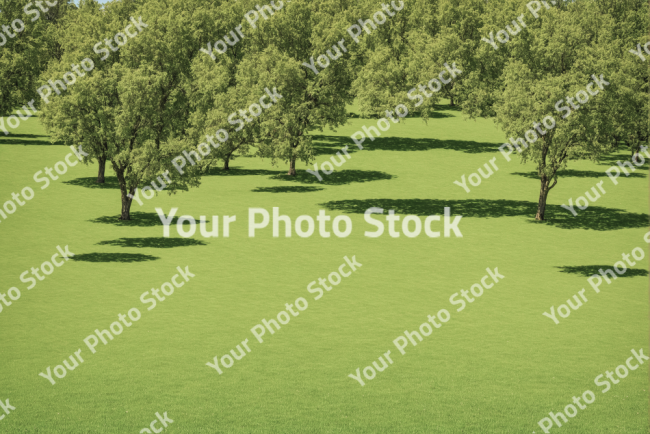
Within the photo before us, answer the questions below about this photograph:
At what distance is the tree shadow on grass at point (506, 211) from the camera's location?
184 feet

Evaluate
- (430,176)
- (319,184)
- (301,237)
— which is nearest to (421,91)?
(430,176)

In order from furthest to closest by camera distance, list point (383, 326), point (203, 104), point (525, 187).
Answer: point (525, 187) → point (203, 104) → point (383, 326)

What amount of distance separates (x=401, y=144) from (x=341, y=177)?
19.9 m

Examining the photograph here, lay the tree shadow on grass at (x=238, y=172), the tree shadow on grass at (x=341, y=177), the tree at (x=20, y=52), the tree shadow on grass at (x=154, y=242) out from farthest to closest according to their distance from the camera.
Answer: the tree at (x=20, y=52) → the tree shadow on grass at (x=238, y=172) → the tree shadow on grass at (x=341, y=177) → the tree shadow on grass at (x=154, y=242)

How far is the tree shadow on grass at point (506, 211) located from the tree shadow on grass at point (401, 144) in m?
23.9

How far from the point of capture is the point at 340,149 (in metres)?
87.0

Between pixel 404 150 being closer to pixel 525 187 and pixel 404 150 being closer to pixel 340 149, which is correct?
pixel 340 149

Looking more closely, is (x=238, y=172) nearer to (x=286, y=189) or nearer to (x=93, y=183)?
(x=286, y=189)

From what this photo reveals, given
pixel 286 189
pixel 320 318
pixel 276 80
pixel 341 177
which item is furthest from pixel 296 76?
pixel 320 318

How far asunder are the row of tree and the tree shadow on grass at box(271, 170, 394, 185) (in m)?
1.89

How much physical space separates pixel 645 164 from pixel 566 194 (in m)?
23.5

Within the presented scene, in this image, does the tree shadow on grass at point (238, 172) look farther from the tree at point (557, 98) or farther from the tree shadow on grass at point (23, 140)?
the tree at point (557, 98)

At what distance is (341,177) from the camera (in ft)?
239

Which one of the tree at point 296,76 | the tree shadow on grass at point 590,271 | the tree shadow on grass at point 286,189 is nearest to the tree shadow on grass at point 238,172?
the tree at point 296,76
